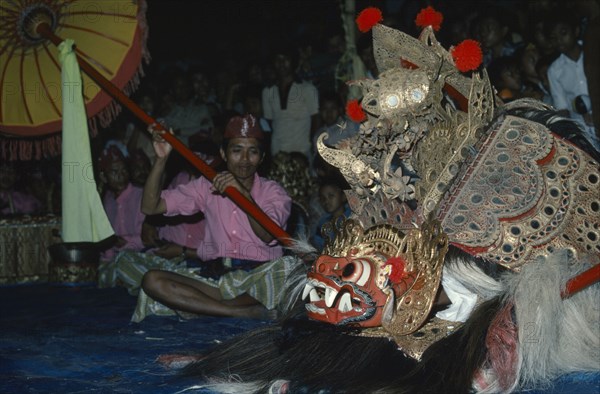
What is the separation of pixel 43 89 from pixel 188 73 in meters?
3.56

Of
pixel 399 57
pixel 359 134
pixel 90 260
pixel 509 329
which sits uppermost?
pixel 399 57

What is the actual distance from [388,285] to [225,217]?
1.93 m

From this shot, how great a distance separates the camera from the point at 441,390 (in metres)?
2.14

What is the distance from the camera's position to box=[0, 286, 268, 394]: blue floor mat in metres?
2.71

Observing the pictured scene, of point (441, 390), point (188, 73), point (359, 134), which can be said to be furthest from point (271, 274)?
point (188, 73)

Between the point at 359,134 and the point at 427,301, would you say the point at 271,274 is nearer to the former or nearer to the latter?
the point at 359,134

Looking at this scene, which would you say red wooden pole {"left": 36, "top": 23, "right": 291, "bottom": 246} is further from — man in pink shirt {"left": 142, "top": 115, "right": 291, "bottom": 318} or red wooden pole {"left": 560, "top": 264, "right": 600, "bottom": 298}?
red wooden pole {"left": 560, "top": 264, "right": 600, "bottom": 298}

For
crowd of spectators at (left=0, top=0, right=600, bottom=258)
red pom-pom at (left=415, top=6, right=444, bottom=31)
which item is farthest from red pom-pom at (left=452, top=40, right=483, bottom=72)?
crowd of spectators at (left=0, top=0, right=600, bottom=258)

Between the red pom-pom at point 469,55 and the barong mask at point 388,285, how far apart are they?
0.67 m

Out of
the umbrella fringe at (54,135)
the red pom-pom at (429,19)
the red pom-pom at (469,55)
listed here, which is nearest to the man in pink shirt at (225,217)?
the umbrella fringe at (54,135)

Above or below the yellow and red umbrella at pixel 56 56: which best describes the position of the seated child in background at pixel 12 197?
below

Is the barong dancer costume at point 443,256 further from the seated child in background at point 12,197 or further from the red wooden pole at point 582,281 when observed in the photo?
the seated child in background at point 12,197

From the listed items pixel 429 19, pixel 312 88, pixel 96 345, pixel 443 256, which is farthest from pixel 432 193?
pixel 312 88

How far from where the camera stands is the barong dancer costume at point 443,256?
2.25 meters
